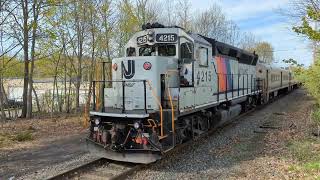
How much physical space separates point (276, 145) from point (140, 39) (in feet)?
15.7

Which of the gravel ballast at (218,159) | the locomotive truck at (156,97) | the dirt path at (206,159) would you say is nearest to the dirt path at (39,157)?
the dirt path at (206,159)

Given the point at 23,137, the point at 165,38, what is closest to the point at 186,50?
the point at 165,38

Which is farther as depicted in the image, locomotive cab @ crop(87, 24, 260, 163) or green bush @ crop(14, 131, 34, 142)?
green bush @ crop(14, 131, 34, 142)

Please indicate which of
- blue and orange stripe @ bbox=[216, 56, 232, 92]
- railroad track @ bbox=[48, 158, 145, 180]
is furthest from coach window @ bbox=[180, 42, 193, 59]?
railroad track @ bbox=[48, 158, 145, 180]

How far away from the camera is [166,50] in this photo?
9961 millimetres

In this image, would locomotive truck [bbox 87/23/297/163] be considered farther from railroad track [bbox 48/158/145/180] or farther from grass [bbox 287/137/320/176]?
grass [bbox 287/137/320/176]

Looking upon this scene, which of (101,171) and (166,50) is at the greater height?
(166,50)

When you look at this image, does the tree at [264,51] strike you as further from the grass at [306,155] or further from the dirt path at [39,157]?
the dirt path at [39,157]

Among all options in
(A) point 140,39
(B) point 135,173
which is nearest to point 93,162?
(B) point 135,173

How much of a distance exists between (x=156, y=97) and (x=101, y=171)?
2043 millimetres

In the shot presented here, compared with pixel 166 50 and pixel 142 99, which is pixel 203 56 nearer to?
pixel 166 50

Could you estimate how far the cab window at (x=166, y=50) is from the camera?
994 centimetres

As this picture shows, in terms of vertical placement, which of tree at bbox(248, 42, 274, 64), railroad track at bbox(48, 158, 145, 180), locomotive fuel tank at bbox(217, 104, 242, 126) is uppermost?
tree at bbox(248, 42, 274, 64)

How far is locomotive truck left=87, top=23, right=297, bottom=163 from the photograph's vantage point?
26.8 feet
